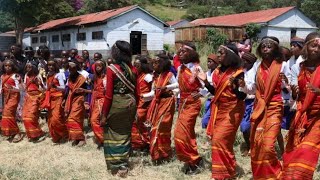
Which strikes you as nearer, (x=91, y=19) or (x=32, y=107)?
(x=32, y=107)

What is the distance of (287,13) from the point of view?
36906 mm

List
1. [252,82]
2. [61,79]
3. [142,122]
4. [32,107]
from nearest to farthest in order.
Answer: [252,82] < [142,122] < [61,79] < [32,107]

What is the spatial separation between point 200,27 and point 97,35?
7790 millimetres

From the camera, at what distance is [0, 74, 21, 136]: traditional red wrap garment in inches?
314

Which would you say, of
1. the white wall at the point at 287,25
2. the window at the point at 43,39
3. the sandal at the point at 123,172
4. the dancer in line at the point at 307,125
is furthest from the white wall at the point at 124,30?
the dancer in line at the point at 307,125

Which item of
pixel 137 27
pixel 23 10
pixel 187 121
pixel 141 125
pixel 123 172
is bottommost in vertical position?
pixel 123 172

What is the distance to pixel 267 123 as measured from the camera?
449 centimetres

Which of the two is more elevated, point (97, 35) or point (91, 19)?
point (91, 19)

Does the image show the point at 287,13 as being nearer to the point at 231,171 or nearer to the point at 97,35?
the point at 97,35

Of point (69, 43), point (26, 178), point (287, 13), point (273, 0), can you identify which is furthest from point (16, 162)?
point (273, 0)

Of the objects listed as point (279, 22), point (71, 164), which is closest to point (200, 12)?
point (279, 22)

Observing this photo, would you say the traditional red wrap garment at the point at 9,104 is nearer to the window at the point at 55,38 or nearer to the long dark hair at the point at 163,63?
the long dark hair at the point at 163,63

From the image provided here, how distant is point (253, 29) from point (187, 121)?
2932 cm

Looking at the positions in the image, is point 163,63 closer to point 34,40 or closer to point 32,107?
point 32,107
